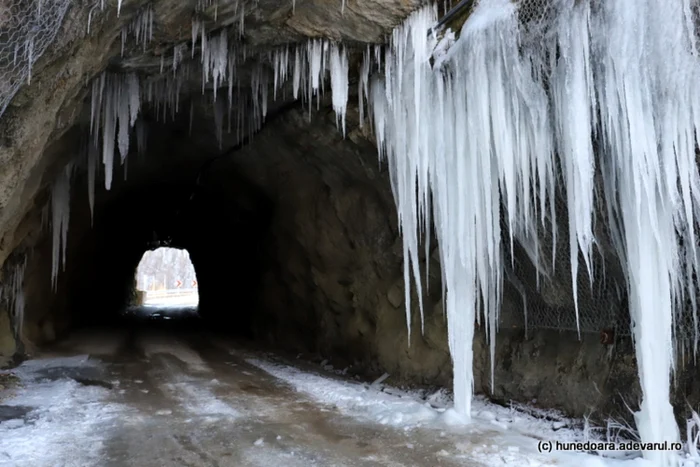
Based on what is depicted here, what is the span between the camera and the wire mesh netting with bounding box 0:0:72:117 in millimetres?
3658

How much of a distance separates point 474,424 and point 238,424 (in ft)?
7.49

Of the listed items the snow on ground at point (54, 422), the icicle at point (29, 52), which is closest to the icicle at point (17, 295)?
the snow on ground at point (54, 422)

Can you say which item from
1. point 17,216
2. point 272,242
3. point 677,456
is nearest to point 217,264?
point 272,242

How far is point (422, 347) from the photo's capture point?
7090mm

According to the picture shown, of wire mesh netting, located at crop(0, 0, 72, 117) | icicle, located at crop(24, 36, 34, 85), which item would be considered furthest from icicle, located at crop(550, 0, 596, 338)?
icicle, located at crop(24, 36, 34, 85)

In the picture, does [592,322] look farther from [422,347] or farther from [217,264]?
[217,264]

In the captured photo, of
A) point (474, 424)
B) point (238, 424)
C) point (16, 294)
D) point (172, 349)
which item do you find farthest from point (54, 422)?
point (172, 349)

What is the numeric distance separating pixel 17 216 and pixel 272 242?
5969mm

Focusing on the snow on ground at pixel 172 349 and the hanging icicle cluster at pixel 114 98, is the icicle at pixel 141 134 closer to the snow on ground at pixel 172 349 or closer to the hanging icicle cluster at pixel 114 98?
the hanging icicle cluster at pixel 114 98

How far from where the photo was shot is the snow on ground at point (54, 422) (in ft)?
13.3

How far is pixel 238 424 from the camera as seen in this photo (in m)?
5.01

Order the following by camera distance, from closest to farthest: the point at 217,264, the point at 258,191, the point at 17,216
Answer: the point at 17,216
the point at 258,191
the point at 217,264

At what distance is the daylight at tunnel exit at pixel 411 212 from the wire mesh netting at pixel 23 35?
0.06 feet

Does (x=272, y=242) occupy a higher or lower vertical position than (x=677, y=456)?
higher
